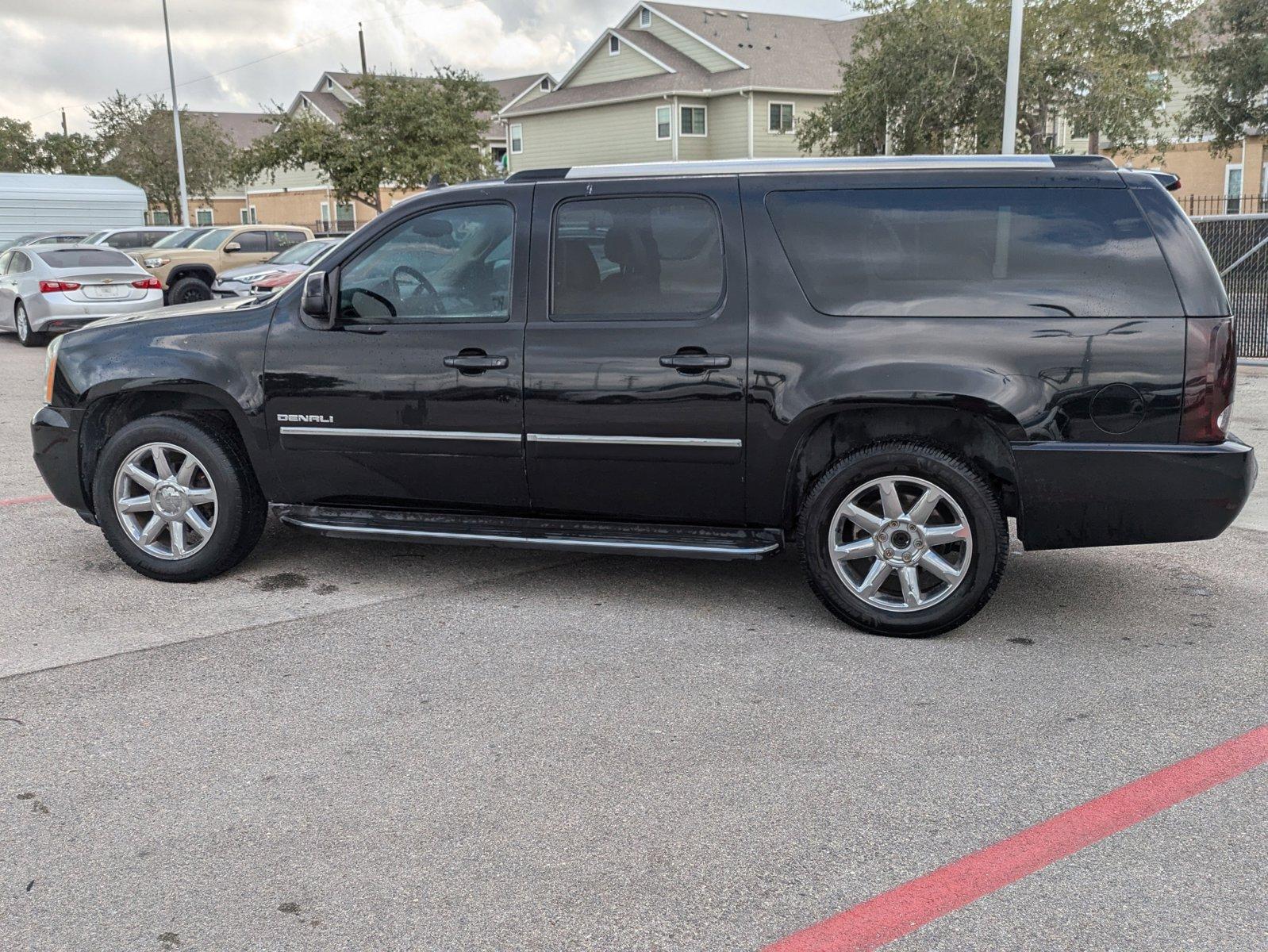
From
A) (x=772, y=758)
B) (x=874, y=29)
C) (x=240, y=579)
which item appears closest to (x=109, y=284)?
(x=240, y=579)

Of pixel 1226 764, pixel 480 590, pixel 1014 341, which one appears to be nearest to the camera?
pixel 1226 764

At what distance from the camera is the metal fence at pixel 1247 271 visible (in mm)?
14234

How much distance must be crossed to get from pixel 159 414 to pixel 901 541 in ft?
11.3

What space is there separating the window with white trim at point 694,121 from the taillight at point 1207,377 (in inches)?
1739

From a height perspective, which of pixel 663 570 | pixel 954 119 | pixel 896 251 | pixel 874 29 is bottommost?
pixel 663 570

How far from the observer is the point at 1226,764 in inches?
150

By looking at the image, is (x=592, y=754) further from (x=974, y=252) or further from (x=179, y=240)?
(x=179, y=240)

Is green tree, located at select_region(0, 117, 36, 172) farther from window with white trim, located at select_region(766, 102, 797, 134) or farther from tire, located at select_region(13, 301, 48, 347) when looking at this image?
tire, located at select_region(13, 301, 48, 347)

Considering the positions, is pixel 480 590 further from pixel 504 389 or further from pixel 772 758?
pixel 772 758

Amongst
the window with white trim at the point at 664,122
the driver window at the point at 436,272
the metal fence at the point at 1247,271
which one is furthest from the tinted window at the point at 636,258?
the window with white trim at the point at 664,122

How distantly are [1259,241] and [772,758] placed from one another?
12.9m

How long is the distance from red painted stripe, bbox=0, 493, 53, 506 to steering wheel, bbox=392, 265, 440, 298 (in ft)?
11.9

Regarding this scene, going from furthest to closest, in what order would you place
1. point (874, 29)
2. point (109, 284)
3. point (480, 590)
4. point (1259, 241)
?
point (874, 29) < point (109, 284) < point (1259, 241) < point (480, 590)

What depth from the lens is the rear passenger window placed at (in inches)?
185
